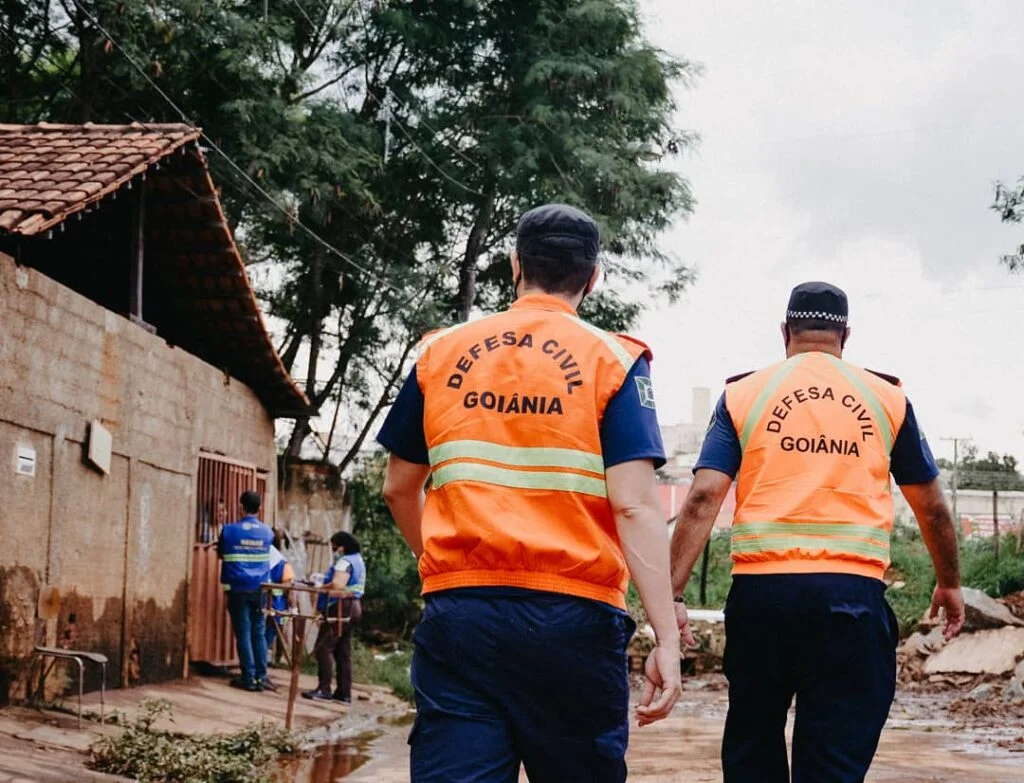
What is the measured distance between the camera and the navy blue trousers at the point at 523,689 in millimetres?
3031

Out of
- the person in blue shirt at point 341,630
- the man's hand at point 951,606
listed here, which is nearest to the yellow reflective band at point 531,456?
the man's hand at point 951,606

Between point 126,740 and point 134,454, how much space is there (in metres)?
4.49

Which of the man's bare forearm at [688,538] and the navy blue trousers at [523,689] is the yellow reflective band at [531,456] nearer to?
the navy blue trousers at [523,689]

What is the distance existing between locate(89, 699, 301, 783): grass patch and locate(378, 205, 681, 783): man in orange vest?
5572 millimetres

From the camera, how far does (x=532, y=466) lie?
10.4 feet

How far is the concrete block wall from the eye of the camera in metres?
10.4

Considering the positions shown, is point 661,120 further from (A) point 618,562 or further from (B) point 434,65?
(A) point 618,562

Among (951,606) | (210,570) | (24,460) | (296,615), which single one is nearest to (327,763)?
(296,615)

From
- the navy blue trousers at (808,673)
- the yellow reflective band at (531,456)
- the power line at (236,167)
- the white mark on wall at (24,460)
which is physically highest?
the power line at (236,167)

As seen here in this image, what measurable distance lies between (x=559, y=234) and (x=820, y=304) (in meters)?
1.74

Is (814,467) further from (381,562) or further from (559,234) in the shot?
(381,562)

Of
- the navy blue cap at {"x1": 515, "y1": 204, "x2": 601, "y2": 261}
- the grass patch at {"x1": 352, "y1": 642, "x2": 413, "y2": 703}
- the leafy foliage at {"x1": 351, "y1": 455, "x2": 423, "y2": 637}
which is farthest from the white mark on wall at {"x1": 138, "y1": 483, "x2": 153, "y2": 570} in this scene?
the navy blue cap at {"x1": 515, "y1": 204, "x2": 601, "y2": 261}

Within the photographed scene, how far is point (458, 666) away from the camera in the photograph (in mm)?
3068

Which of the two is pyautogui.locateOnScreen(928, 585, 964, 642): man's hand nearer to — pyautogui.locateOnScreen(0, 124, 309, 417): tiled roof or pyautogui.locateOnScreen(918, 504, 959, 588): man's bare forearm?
pyautogui.locateOnScreen(918, 504, 959, 588): man's bare forearm
